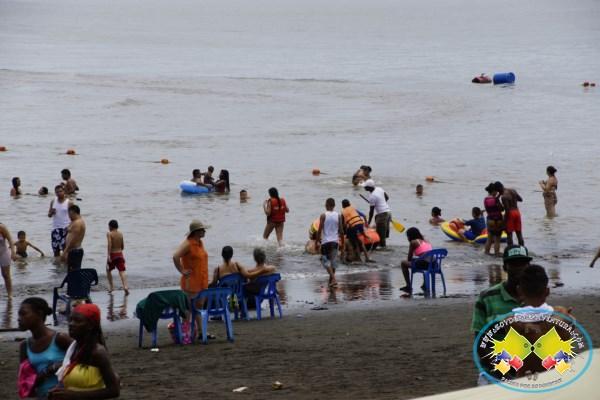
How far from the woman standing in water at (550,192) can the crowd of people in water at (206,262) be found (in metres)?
0.03

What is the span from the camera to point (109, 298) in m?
17.7

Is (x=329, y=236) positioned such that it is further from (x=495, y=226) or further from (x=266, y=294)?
(x=495, y=226)

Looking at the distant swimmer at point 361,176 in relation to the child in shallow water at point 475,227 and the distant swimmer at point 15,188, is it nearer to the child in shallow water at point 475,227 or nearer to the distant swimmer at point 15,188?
the child in shallow water at point 475,227

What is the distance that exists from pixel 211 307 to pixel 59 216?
8.64 m

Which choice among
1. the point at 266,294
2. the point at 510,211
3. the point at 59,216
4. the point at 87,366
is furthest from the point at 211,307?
the point at 510,211

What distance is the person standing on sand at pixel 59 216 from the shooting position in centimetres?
2061

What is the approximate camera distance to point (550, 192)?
2828 centimetres

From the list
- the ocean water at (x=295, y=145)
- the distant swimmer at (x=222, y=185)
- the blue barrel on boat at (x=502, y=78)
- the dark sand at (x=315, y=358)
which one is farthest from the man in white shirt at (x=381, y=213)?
the blue barrel on boat at (x=502, y=78)

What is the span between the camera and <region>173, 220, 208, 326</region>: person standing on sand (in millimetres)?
12782

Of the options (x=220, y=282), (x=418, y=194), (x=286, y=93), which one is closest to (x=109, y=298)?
(x=220, y=282)

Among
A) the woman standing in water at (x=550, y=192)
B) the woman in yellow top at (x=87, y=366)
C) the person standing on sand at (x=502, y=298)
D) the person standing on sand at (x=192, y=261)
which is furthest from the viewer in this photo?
the woman standing in water at (x=550, y=192)

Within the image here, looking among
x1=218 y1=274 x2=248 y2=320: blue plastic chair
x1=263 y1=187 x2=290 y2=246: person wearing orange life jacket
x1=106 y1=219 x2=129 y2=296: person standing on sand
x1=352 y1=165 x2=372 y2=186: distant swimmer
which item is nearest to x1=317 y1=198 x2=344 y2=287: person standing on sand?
x1=106 y1=219 x2=129 y2=296: person standing on sand

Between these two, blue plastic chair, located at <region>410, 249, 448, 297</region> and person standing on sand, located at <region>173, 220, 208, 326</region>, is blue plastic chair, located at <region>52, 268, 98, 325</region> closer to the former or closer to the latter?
person standing on sand, located at <region>173, 220, 208, 326</region>

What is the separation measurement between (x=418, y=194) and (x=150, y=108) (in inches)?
1316
